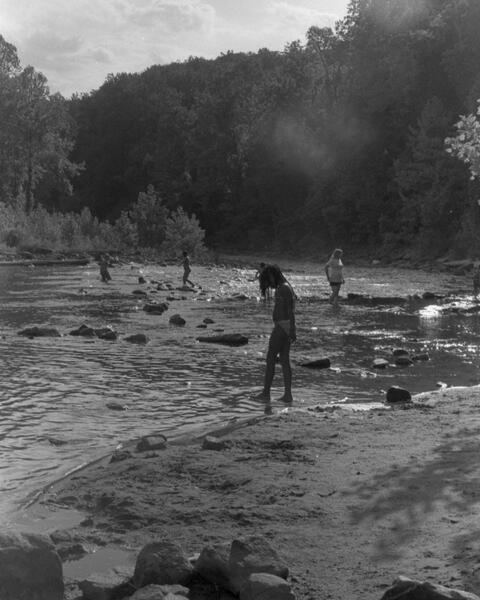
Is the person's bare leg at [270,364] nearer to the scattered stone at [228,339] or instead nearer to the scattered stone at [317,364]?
the scattered stone at [317,364]

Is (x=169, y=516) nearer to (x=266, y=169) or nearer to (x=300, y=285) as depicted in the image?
(x=300, y=285)

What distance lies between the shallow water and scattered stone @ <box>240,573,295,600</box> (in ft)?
10.0

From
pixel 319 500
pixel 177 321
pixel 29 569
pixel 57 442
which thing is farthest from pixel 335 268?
pixel 29 569

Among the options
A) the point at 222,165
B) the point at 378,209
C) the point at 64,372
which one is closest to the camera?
the point at 64,372

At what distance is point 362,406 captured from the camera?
11.9 m

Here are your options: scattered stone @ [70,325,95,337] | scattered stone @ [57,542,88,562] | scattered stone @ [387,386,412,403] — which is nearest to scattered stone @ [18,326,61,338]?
scattered stone @ [70,325,95,337]

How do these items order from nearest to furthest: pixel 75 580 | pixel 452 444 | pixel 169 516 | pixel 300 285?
pixel 75 580 < pixel 169 516 < pixel 452 444 < pixel 300 285

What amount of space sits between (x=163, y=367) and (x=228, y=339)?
3577 mm

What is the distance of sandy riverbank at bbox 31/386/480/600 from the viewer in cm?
585

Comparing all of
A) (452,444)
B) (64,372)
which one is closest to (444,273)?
(64,372)

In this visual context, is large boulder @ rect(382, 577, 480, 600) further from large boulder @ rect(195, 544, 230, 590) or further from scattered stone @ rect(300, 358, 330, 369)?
scattered stone @ rect(300, 358, 330, 369)

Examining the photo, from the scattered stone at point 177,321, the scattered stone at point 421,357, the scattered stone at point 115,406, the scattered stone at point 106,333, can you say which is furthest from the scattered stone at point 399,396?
the scattered stone at point 177,321

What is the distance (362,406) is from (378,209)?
6191 centimetres

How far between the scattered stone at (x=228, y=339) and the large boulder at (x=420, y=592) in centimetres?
1399
